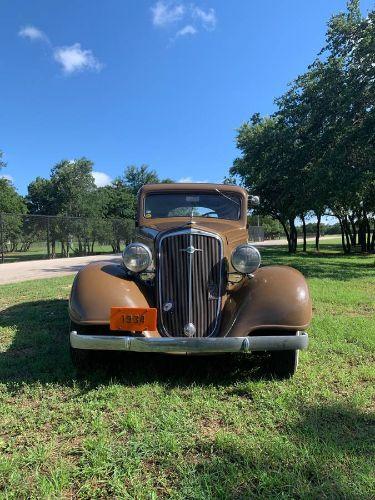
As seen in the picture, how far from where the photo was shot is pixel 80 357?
3781 millimetres

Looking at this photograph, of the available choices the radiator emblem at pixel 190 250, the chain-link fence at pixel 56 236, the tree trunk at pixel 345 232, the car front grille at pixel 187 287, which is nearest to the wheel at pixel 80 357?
the car front grille at pixel 187 287

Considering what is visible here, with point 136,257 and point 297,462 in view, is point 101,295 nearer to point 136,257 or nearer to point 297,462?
point 136,257

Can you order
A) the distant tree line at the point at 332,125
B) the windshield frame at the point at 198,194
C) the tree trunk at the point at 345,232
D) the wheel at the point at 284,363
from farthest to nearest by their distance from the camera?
1. the tree trunk at the point at 345,232
2. the distant tree line at the point at 332,125
3. the windshield frame at the point at 198,194
4. the wheel at the point at 284,363

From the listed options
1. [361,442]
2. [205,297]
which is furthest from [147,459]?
[205,297]

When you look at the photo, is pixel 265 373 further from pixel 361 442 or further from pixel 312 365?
pixel 361 442

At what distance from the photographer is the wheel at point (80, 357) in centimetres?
375

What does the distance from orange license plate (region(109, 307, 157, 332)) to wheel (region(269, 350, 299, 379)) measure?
1.22 meters

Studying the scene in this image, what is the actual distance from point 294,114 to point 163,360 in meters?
13.8

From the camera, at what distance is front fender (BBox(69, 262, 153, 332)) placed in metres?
3.54

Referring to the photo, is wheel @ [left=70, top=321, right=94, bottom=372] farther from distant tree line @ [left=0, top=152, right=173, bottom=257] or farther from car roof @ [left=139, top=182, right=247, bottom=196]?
distant tree line @ [left=0, top=152, right=173, bottom=257]

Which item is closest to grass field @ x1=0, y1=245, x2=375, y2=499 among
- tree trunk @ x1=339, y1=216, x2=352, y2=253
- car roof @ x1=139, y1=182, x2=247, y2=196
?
car roof @ x1=139, y1=182, x2=247, y2=196

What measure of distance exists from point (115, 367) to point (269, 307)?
1584 mm

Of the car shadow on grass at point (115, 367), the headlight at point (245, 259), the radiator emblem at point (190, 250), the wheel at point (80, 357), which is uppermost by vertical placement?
the radiator emblem at point (190, 250)

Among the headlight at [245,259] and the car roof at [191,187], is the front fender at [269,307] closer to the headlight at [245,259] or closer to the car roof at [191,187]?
the headlight at [245,259]
